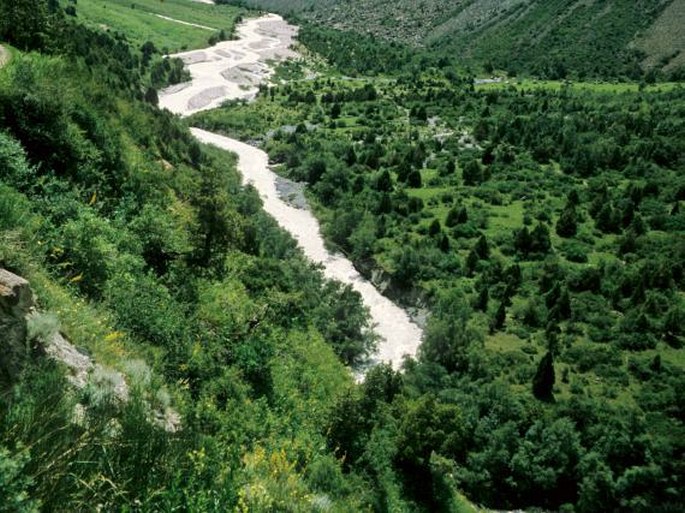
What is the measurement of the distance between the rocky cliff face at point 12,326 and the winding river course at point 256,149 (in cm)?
3201

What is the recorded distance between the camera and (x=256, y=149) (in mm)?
82062

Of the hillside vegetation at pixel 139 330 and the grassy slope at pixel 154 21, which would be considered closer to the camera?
the hillside vegetation at pixel 139 330

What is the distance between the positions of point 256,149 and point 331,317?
50.3 meters

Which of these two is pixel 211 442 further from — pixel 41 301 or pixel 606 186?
pixel 606 186

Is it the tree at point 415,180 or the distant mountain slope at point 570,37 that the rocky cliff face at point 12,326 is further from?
the distant mountain slope at point 570,37

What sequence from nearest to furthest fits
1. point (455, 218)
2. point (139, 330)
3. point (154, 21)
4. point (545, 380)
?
point (139, 330), point (545, 380), point (455, 218), point (154, 21)

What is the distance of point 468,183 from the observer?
6612 centimetres

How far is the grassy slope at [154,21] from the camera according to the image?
121 metres

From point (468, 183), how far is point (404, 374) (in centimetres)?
3630

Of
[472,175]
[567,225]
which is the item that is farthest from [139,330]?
[472,175]

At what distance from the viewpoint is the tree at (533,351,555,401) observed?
111 ft

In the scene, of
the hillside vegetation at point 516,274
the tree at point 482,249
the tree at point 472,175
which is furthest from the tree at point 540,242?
the tree at point 472,175

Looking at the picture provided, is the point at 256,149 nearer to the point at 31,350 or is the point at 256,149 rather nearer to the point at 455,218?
the point at 455,218

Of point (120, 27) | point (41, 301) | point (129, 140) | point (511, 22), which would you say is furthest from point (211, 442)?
point (511, 22)
